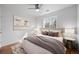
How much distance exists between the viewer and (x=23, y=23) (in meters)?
1.81

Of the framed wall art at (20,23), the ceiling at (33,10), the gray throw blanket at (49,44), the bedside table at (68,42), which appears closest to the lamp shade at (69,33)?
the bedside table at (68,42)

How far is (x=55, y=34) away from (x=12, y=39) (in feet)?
2.46

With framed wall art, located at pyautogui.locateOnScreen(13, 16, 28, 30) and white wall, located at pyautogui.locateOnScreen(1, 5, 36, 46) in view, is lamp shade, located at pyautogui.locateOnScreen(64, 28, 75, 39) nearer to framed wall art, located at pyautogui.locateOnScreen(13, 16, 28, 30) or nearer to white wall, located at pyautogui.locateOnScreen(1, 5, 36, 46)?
white wall, located at pyautogui.locateOnScreen(1, 5, 36, 46)

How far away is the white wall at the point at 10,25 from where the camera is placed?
1.73 metres

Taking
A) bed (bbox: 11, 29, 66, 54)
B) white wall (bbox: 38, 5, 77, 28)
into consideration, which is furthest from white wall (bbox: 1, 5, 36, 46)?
white wall (bbox: 38, 5, 77, 28)

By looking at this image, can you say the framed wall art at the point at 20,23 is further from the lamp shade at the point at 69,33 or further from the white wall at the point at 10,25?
the lamp shade at the point at 69,33

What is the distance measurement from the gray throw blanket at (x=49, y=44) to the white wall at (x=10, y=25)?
0.19 m

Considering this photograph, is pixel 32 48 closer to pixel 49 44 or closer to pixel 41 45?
pixel 41 45

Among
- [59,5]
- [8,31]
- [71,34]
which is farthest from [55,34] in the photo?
[8,31]

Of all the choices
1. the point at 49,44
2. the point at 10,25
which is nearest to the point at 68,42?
the point at 49,44

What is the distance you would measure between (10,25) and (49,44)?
0.76m

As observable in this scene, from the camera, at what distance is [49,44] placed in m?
1.74

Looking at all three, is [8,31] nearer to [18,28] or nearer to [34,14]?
[18,28]
